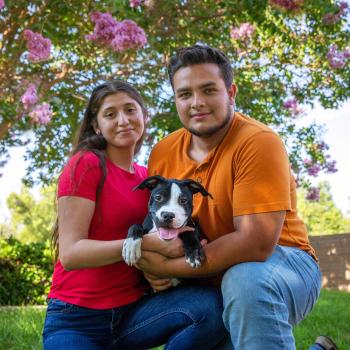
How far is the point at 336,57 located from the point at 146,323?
8.27 metres

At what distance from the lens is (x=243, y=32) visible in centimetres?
980

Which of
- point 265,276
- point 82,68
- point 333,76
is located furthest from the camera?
point 333,76

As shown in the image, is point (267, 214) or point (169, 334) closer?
point (267, 214)

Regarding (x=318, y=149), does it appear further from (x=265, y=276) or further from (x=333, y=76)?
(x=265, y=276)

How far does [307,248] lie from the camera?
337cm

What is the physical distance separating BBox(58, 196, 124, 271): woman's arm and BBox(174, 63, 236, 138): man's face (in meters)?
0.84

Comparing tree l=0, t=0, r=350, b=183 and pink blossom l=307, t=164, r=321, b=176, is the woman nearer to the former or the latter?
tree l=0, t=0, r=350, b=183

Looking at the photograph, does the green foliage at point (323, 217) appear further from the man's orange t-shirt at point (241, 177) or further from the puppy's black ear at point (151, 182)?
the puppy's black ear at point (151, 182)

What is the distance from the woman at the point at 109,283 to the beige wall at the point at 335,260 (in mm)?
13857

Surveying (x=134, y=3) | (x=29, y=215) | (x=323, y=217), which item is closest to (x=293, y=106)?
(x=134, y=3)

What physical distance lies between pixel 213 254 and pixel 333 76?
9.43m

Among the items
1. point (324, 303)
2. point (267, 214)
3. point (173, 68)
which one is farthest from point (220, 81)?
point (324, 303)

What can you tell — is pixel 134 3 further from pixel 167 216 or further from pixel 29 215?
pixel 29 215

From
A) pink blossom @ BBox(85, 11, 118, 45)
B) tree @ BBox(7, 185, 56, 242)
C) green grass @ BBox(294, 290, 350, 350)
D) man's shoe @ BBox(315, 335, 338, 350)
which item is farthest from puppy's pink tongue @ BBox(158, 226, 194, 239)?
tree @ BBox(7, 185, 56, 242)
